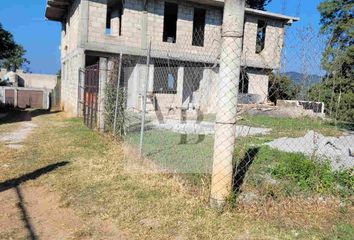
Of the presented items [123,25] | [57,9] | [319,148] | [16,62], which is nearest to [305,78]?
[319,148]

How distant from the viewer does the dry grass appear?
3850 millimetres

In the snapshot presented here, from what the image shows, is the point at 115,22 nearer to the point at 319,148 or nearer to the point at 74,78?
the point at 74,78

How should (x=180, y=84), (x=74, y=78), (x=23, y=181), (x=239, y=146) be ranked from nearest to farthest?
1. (x=23, y=181)
2. (x=239, y=146)
3. (x=74, y=78)
4. (x=180, y=84)

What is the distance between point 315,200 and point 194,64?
16.5m

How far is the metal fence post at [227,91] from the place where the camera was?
13.7 feet

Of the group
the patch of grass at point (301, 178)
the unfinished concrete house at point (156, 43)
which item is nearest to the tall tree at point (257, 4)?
the unfinished concrete house at point (156, 43)

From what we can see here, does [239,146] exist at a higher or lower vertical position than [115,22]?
lower

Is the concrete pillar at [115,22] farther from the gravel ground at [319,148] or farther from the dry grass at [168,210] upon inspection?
the dry grass at [168,210]

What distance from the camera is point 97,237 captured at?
12.3 feet

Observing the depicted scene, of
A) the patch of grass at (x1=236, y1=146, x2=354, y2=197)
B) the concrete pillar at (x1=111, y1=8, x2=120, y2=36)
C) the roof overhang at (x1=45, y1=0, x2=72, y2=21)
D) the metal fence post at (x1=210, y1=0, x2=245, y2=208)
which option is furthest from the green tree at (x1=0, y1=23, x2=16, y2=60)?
the metal fence post at (x1=210, y1=0, x2=245, y2=208)

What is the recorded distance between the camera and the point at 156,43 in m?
18.9

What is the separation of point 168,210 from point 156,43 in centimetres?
1531

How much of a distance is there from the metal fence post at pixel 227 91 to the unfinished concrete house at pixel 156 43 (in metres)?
11.3

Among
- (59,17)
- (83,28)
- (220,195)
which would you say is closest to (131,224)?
(220,195)
